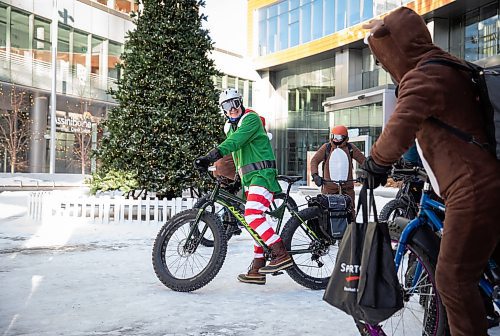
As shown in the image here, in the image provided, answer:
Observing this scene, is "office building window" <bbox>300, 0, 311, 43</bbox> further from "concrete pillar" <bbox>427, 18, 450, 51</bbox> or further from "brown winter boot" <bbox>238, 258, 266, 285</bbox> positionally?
"brown winter boot" <bbox>238, 258, 266, 285</bbox>

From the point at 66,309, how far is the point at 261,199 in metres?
1.97

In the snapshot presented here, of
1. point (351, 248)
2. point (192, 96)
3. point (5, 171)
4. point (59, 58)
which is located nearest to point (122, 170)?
point (192, 96)

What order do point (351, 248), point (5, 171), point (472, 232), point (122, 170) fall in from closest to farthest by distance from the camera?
1. point (472, 232)
2. point (351, 248)
3. point (122, 170)
4. point (5, 171)

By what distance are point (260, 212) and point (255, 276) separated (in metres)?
0.71

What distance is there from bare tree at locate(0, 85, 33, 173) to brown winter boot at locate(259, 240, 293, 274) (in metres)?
29.4

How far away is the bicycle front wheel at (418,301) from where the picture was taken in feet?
9.61

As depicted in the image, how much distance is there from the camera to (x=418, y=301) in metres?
3.15

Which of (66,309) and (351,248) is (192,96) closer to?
(66,309)

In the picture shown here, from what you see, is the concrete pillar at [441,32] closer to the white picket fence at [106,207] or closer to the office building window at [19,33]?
the white picket fence at [106,207]

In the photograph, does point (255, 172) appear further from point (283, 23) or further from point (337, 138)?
point (283, 23)

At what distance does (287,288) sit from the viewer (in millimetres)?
5289

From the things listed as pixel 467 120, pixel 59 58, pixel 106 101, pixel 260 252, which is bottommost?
pixel 260 252

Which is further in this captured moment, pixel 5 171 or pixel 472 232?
pixel 5 171

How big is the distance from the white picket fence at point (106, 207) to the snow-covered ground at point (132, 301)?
313 cm
